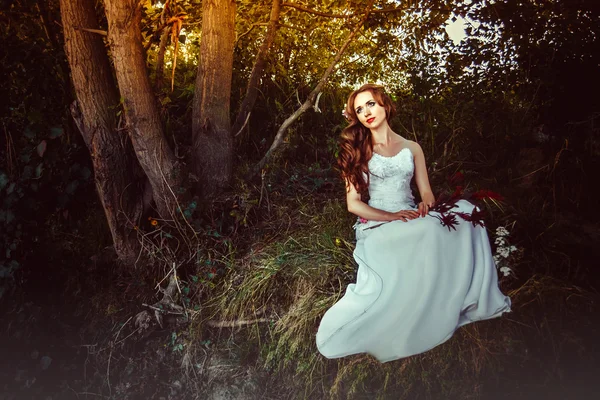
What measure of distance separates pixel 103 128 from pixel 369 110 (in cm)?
230

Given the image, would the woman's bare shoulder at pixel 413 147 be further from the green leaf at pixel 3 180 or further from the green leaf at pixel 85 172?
the green leaf at pixel 3 180

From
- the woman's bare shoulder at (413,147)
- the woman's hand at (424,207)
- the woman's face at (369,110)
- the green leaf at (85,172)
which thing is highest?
the woman's face at (369,110)

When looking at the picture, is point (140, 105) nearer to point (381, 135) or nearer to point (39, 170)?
point (39, 170)

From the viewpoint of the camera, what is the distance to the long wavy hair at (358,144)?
3.71m

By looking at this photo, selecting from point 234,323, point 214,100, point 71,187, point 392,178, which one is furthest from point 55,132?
point 392,178

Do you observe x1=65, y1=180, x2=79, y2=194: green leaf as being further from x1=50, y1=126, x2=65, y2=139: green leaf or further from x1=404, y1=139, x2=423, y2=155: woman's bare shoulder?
x1=404, y1=139, x2=423, y2=155: woman's bare shoulder

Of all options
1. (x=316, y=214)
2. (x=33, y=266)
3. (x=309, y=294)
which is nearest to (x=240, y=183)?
(x=316, y=214)

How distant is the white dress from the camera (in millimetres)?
3242

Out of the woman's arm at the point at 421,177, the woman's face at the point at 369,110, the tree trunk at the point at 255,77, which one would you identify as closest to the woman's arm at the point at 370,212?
the woman's arm at the point at 421,177

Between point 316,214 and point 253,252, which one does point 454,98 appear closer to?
point 316,214

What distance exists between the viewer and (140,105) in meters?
4.57

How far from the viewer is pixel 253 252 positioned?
457cm

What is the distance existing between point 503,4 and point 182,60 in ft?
11.8

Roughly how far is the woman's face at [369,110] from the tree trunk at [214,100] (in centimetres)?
160
